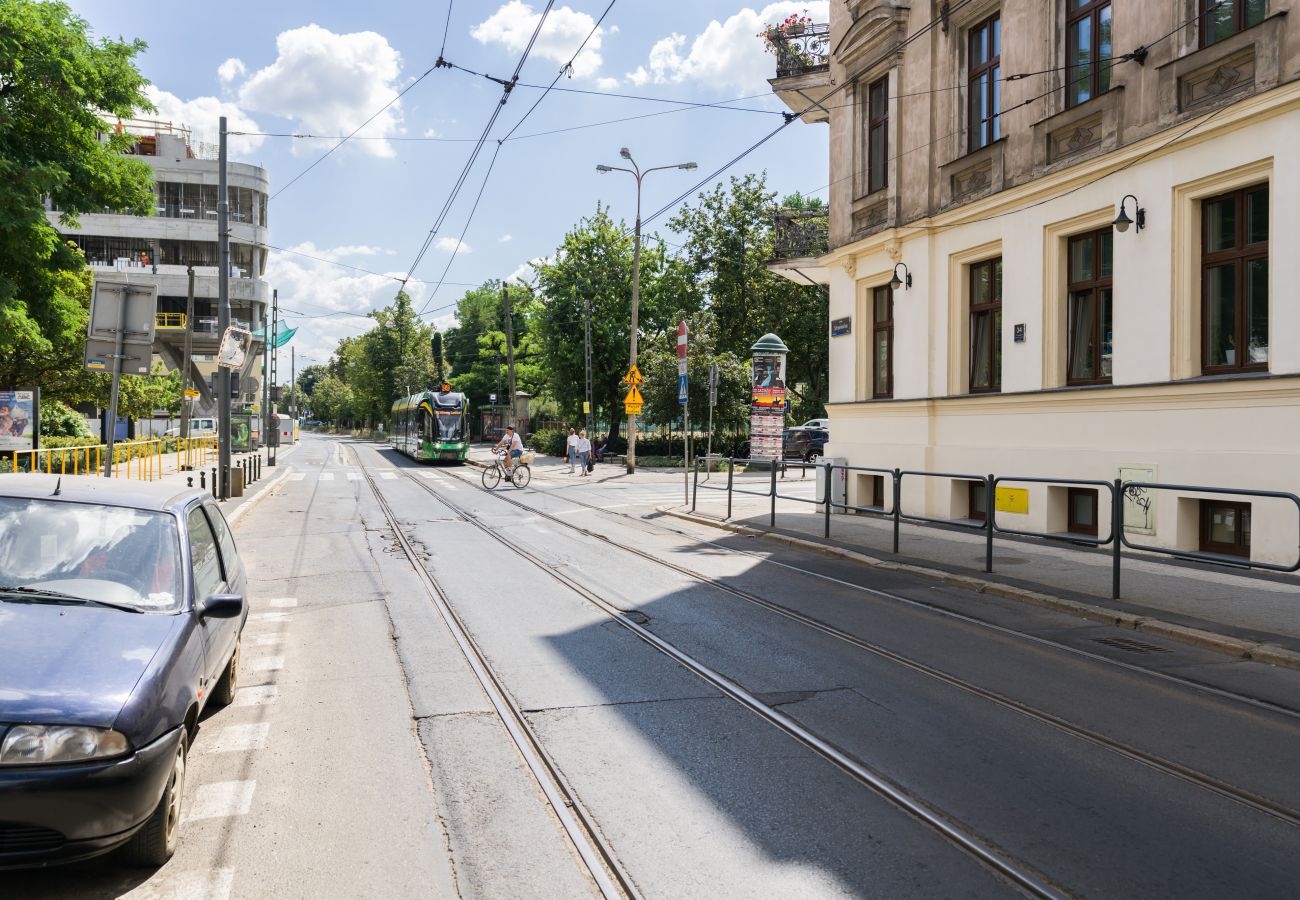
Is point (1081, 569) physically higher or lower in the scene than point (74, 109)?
lower

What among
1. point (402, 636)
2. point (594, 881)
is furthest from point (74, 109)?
point (594, 881)

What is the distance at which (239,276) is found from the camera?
220 ft

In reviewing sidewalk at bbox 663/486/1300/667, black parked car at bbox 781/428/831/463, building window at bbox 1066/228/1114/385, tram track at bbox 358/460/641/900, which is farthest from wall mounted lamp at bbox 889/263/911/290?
black parked car at bbox 781/428/831/463

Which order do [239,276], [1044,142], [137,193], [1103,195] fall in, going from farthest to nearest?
1. [239,276]
2. [137,193]
3. [1044,142]
4. [1103,195]

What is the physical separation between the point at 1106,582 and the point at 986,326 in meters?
7.01

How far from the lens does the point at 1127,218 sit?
1257cm

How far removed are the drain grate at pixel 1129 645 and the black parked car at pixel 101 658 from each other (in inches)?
251

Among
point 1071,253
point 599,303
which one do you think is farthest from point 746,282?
point 1071,253

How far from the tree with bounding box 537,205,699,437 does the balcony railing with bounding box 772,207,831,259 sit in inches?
1013

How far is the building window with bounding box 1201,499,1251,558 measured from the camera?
11.2 m

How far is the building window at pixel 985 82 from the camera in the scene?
1548 cm

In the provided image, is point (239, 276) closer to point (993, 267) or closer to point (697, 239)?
point (697, 239)

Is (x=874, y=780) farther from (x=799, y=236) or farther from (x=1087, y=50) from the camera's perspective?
(x=799, y=236)

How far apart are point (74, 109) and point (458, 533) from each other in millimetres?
10589
